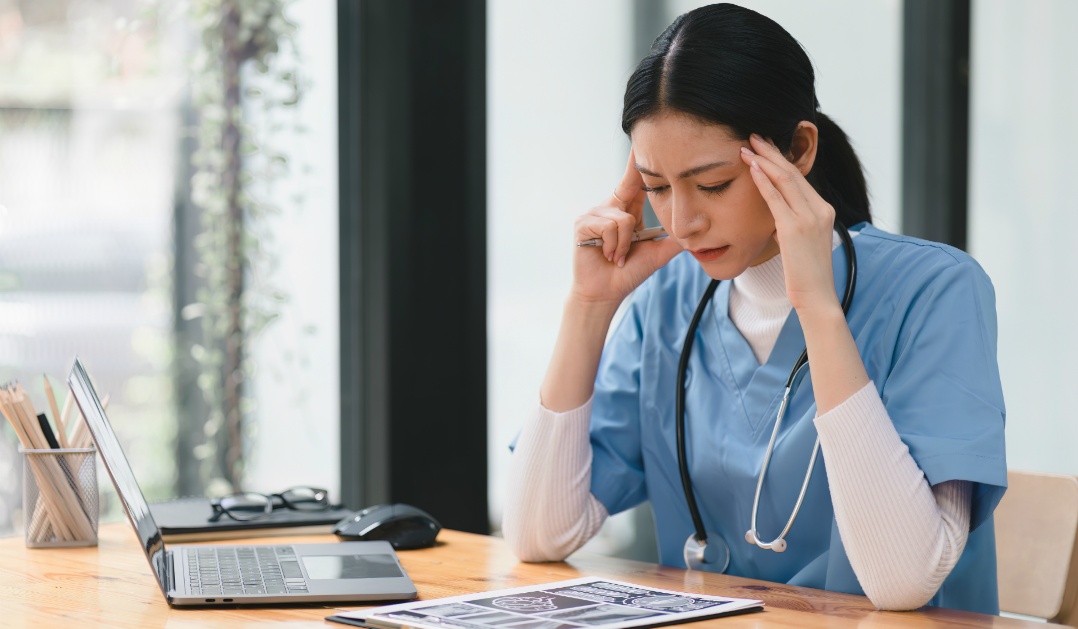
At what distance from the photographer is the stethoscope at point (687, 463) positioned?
1.30 m

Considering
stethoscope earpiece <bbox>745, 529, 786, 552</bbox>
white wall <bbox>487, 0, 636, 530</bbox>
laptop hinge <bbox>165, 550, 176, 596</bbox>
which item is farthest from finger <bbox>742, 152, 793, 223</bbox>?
white wall <bbox>487, 0, 636, 530</bbox>

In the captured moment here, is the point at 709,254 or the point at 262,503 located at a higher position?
the point at 709,254

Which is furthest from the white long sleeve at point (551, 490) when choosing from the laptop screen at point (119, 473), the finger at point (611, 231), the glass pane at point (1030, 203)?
the glass pane at point (1030, 203)

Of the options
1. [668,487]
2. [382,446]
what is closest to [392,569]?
Answer: [668,487]

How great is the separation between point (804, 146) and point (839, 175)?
156 millimetres

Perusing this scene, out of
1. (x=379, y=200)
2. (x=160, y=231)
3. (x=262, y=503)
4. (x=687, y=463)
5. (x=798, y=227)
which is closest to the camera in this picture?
(x=798, y=227)

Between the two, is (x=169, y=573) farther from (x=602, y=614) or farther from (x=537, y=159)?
(x=537, y=159)

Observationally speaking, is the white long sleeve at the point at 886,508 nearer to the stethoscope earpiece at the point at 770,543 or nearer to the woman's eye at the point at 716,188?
the stethoscope earpiece at the point at 770,543

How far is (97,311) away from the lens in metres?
Answer: 2.14

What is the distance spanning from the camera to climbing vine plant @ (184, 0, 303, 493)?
2246mm

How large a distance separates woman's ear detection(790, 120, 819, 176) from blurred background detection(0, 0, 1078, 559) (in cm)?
104

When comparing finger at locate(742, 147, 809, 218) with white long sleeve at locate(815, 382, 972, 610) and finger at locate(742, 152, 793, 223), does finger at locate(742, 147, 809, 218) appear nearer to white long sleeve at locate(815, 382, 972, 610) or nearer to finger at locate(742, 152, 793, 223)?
finger at locate(742, 152, 793, 223)

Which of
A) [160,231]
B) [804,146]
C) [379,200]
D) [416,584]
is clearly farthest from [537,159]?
[416,584]

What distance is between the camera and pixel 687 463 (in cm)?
147
